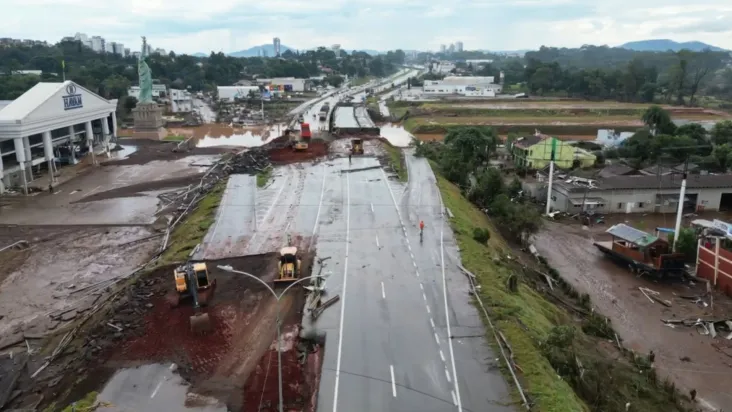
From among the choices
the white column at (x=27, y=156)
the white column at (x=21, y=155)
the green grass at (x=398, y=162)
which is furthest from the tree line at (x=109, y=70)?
the green grass at (x=398, y=162)

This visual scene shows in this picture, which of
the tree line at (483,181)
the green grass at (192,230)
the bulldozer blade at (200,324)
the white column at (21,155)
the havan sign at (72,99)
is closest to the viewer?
the bulldozer blade at (200,324)

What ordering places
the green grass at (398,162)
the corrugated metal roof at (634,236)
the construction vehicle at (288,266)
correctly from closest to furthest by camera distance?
the construction vehicle at (288,266)
the corrugated metal roof at (634,236)
the green grass at (398,162)

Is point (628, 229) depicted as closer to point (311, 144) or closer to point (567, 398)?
point (567, 398)

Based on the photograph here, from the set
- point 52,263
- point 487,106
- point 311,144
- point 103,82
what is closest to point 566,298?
point 52,263

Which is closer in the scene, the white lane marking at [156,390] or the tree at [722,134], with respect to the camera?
the white lane marking at [156,390]

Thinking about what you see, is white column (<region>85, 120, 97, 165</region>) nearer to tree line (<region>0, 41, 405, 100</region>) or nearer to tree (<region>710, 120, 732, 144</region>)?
tree line (<region>0, 41, 405, 100</region>)

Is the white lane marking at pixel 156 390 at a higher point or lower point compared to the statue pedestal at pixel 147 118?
lower

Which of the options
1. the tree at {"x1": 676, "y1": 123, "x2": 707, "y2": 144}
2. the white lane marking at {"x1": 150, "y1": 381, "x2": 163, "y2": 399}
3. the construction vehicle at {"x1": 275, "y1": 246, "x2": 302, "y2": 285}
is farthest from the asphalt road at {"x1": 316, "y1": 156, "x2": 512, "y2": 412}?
the tree at {"x1": 676, "y1": 123, "x2": 707, "y2": 144}

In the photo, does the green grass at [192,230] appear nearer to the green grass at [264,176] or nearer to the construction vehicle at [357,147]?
the green grass at [264,176]
